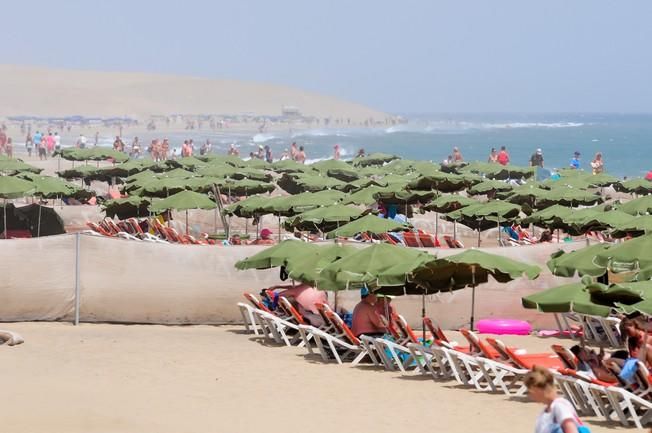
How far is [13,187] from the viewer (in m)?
22.8

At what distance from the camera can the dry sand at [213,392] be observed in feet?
35.5

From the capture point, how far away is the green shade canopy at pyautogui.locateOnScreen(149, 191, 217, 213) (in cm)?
2300

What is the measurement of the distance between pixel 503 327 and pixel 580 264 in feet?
7.20

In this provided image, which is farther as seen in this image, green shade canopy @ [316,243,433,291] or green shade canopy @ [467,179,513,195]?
green shade canopy @ [467,179,513,195]

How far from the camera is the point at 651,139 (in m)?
149

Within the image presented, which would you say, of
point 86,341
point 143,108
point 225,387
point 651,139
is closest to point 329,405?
point 225,387

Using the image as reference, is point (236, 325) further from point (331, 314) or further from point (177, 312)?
point (331, 314)

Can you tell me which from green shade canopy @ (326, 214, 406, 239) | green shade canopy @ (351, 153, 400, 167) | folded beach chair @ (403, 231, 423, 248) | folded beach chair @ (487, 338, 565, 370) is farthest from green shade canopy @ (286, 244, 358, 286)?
green shade canopy @ (351, 153, 400, 167)

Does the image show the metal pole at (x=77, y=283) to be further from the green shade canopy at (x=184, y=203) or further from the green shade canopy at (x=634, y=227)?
the green shade canopy at (x=634, y=227)

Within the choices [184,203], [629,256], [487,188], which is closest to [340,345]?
[629,256]

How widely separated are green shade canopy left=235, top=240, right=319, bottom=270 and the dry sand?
3.00ft

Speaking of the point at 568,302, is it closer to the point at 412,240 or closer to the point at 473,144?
the point at 412,240

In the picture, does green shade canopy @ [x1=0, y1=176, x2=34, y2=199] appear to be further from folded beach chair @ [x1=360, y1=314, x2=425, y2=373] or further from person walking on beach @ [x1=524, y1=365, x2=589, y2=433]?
person walking on beach @ [x1=524, y1=365, x2=589, y2=433]

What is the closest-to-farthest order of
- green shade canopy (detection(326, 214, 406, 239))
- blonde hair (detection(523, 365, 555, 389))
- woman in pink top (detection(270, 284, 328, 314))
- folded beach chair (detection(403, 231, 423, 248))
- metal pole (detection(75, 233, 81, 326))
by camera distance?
blonde hair (detection(523, 365, 555, 389)), woman in pink top (detection(270, 284, 328, 314)), metal pole (detection(75, 233, 81, 326)), green shade canopy (detection(326, 214, 406, 239)), folded beach chair (detection(403, 231, 423, 248))
